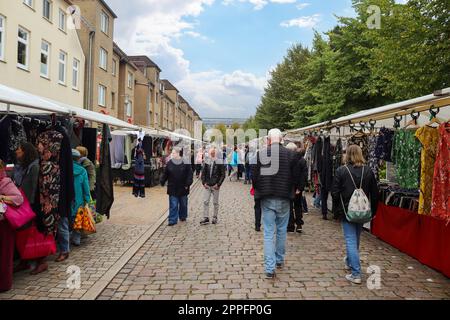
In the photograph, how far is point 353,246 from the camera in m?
5.12

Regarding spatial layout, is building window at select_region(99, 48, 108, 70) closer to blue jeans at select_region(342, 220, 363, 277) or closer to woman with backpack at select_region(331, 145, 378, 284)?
woman with backpack at select_region(331, 145, 378, 284)

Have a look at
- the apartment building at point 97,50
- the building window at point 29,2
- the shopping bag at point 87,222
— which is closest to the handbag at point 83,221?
the shopping bag at point 87,222

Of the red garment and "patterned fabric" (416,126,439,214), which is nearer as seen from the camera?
the red garment

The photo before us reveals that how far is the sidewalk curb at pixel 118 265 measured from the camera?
4.65m

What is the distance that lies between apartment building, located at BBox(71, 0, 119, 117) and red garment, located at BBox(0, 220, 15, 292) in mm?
21584

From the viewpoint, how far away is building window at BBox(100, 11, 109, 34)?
3000 cm

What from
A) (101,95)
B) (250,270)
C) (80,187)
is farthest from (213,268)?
(101,95)

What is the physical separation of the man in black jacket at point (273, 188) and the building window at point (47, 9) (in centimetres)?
2033

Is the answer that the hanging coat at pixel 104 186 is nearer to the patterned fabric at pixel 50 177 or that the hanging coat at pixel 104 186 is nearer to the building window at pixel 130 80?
the patterned fabric at pixel 50 177

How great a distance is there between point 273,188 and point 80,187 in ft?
10.8

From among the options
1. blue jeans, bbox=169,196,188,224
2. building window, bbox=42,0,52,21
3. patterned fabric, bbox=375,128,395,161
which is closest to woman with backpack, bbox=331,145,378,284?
patterned fabric, bbox=375,128,395,161

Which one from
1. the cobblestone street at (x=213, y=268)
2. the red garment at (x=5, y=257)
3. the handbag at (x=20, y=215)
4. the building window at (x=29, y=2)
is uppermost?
the building window at (x=29, y=2)

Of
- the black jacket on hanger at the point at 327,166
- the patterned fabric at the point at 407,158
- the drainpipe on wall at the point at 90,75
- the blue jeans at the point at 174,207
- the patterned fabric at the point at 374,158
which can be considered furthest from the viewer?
the drainpipe on wall at the point at 90,75
